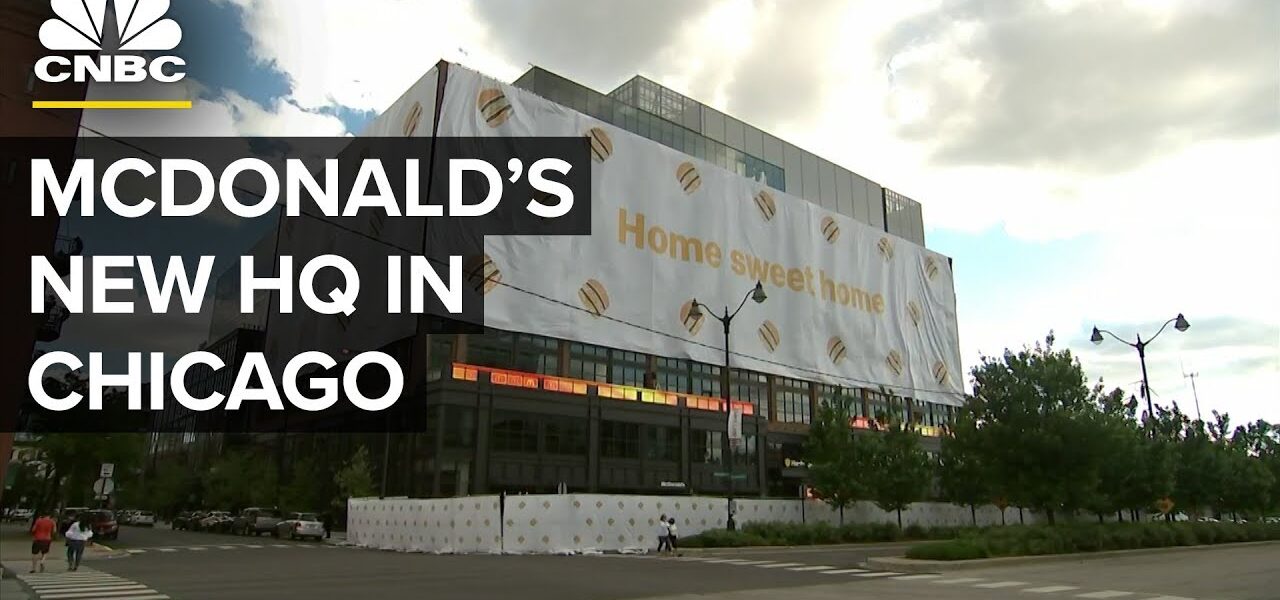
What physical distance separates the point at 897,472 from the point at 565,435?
25.0m

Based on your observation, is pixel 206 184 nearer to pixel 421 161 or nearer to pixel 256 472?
pixel 421 161

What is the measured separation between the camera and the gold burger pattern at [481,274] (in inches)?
1885

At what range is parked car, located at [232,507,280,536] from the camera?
169 ft

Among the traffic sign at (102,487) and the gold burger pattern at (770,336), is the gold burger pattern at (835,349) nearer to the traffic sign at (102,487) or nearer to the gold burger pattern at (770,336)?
the gold burger pattern at (770,336)

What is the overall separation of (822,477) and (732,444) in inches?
682

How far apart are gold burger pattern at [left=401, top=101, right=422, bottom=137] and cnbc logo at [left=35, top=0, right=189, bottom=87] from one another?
36656mm

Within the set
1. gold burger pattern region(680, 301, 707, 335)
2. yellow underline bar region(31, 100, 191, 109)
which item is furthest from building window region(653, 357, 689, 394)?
yellow underline bar region(31, 100, 191, 109)

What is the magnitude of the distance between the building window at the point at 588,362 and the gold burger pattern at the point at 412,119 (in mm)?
20040

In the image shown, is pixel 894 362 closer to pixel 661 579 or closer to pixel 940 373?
pixel 940 373

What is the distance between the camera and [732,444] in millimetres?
30453

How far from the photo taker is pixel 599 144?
55375mm

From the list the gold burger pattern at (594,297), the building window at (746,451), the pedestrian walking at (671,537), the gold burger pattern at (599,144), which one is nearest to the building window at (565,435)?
the gold burger pattern at (594,297)

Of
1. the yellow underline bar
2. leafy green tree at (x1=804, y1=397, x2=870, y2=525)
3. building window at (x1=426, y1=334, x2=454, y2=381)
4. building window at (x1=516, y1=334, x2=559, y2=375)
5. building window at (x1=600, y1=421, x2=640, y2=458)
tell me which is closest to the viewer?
the yellow underline bar

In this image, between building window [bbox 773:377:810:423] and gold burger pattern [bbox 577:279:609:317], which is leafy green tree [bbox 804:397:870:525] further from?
building window [bbox 773:377:810:423]
